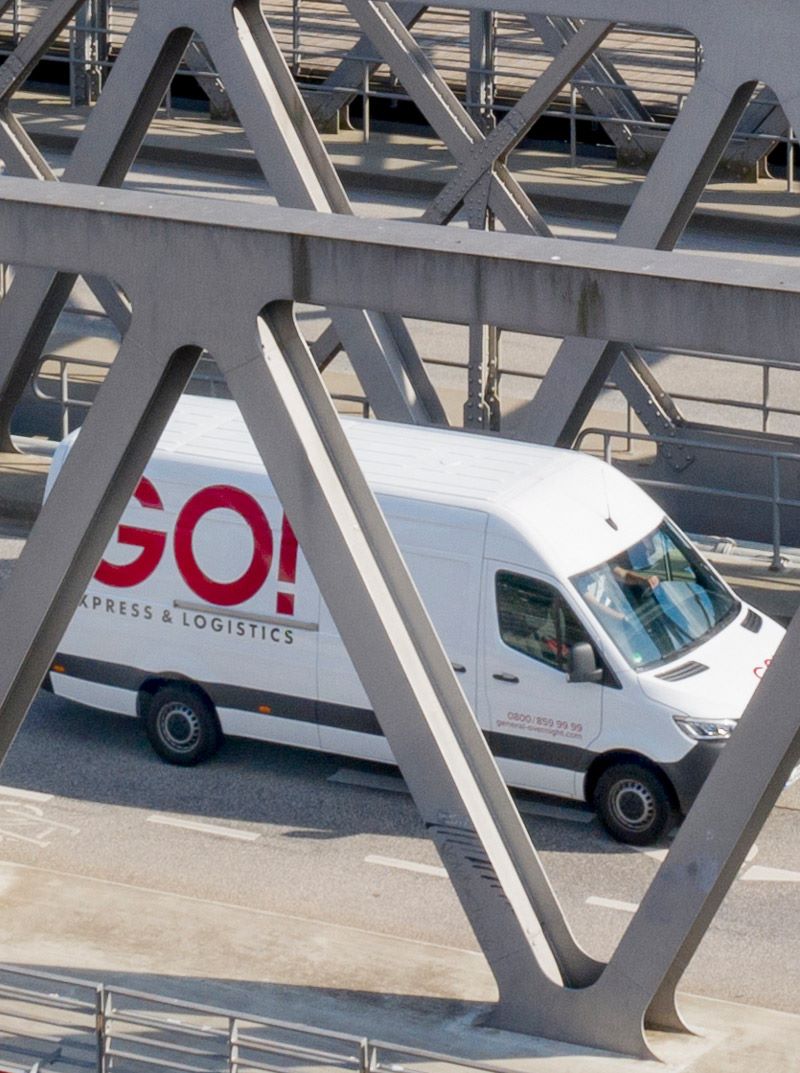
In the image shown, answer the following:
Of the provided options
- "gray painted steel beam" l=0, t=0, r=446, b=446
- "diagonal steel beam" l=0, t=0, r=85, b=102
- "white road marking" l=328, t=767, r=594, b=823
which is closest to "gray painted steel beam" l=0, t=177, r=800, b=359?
"white road marking" l=328, t=767, r=594, b=823

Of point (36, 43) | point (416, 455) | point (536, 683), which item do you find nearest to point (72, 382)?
point (36, 43)

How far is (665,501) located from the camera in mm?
16953

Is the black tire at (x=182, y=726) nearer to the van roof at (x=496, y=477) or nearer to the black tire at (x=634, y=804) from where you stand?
the van roof at (x=496, y=477)

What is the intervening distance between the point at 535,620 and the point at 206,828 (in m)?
1.98

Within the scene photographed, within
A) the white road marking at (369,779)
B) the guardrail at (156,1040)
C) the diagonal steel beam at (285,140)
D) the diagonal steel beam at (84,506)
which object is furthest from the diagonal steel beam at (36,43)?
the diagonal steel beam at (84,506)

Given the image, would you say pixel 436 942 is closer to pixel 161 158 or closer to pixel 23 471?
pixel 23 471

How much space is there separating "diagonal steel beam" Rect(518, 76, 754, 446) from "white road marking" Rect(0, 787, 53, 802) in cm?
431

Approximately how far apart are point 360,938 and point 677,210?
17.7 ft

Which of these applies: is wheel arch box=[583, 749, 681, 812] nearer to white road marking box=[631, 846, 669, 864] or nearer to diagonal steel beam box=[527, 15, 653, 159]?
white road marking box=[631, 846, 669, 864]

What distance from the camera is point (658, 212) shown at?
A: 13414 mm

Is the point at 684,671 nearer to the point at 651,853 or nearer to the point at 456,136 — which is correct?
the point at 651,853

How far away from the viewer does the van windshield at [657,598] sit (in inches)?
453

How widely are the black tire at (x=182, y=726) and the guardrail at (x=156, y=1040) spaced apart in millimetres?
3333

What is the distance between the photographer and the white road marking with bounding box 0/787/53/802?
Result: 39.4 ft
